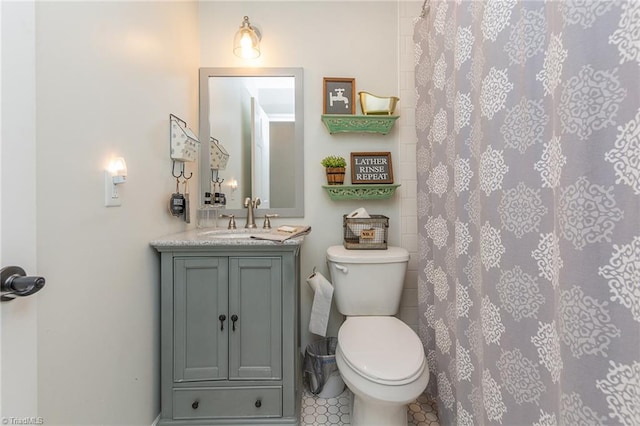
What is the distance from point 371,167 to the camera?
5.80ft

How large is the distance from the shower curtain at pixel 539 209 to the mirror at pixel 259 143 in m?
0.91

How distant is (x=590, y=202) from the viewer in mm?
514

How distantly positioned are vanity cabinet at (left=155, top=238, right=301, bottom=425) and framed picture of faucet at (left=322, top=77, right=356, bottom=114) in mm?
978

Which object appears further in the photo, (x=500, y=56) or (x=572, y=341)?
(x=500, y=56)

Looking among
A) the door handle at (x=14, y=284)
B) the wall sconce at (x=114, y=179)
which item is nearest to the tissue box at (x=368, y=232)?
the wall sconce at (x=114, y=179)

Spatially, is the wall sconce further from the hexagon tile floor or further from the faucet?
the hexagon tile floor

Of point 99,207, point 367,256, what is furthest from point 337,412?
point 99,207

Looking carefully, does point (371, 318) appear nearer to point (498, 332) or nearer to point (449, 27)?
point (498, 332)

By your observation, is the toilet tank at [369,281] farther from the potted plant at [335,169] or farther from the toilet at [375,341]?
the potted plant at [335,169]

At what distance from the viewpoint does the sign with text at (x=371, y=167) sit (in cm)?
175

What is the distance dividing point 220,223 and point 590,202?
1.70 meters

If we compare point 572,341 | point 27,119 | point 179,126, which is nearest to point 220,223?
point 179,126

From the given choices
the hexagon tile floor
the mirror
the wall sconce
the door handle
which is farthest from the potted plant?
the door handle

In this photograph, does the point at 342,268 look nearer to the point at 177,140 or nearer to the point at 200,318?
the point at 200,318
